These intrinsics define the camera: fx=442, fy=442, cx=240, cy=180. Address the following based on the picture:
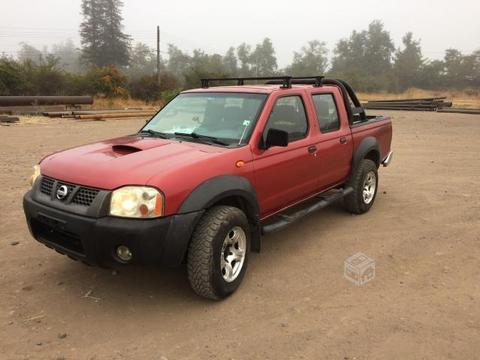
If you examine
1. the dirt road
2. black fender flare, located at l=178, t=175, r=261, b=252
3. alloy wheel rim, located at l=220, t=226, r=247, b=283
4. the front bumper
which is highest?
black fender flare, located at l=178, t=175, r=261, b=252

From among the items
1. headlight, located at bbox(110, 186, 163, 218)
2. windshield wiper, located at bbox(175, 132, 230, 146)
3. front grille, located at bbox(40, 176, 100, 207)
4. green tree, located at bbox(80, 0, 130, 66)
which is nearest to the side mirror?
windshield wiper, located at bbox(175, 132, 230, 146)

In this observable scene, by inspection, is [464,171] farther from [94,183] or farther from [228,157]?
[94,183]

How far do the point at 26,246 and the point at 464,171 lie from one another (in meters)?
7.91

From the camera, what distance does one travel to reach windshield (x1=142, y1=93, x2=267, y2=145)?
4.21 meters

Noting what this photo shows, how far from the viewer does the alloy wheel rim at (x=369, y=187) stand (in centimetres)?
612

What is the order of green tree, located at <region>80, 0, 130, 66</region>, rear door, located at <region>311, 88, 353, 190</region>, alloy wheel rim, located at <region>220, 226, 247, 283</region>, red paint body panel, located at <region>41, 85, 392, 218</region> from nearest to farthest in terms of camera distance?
red paint body panel, located at <region>41, 85, 392, 218</region>
alloy wheel rim, located at <region>220, 226, 247, 283</region>
rear door, located at <region>311, 88, 353, 190</region>
green tree, located at <region>80, 0, 130, 66</region>

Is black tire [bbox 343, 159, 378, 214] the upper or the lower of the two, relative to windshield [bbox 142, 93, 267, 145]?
lower

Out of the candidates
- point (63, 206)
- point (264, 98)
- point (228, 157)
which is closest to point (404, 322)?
point (228, 157)

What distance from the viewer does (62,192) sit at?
3.48 metres

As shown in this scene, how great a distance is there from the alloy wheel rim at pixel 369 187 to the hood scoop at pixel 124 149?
11.1 feet

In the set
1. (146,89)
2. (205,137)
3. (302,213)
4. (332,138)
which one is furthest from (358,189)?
(146,89)

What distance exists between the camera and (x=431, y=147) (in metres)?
12.2

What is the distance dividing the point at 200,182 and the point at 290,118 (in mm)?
1617

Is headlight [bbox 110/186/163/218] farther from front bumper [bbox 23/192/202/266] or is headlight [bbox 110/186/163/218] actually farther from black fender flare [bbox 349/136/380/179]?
black fender flare [bbox 349/136/380/179]
